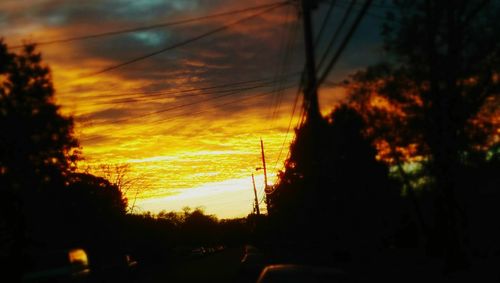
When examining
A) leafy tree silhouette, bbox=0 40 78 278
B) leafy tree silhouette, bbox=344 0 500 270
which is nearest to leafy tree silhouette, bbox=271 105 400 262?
leafy tree silhouette, bbox=344 0 500 270

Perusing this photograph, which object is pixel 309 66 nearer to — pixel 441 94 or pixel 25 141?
pixel 441 94

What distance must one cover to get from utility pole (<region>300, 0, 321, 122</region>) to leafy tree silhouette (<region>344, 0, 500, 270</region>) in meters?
4.98

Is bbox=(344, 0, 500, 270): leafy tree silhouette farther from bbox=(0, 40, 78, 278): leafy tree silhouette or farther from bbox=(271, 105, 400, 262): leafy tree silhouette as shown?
bbox=(0, 40, 78, 278): leafy tree silhouette

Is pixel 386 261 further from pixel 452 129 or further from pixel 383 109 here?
pixel 452 129

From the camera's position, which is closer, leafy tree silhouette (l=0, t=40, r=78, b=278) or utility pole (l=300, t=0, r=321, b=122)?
utility pole (l=300, t=0, r=321, b=122)

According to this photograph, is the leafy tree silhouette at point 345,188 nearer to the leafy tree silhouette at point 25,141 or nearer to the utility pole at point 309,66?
the utility pole at point 309,66

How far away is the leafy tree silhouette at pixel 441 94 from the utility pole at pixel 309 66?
4976mm

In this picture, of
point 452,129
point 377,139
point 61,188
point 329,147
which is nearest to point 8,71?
point 61,188

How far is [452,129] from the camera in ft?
83.9

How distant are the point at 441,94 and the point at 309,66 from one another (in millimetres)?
5897

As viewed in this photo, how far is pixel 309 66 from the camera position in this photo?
22.2 metres

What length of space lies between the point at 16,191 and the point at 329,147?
1480 centimetres

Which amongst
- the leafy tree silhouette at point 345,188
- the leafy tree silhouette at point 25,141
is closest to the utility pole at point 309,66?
the leafy tree silhouette at point 345,188

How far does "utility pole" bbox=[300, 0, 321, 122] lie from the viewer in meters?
22.2
